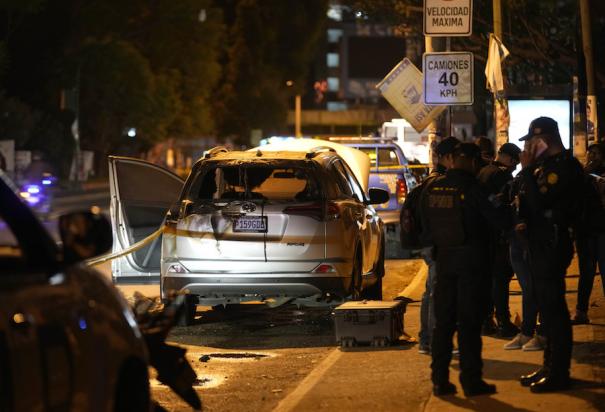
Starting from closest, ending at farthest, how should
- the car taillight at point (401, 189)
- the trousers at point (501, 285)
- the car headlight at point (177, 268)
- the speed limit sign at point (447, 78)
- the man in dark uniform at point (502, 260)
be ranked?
1. the man in dark uniform at point (502, 260)
2. the trousers at point (501, 285)
3. the car headlight at point (177, 268)
4. the speed limit sign at point (447, 78)
5. the car taillight at point (401, 189)

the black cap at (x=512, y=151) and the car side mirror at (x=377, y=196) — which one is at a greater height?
the black cap at (x=512, y=151)

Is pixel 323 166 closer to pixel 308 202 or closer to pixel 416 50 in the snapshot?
pixel 308 202

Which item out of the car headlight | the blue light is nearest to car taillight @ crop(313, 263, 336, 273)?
the car headlight

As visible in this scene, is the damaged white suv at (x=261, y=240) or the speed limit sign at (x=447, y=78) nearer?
the damaged white suv at (x=261, y=240)

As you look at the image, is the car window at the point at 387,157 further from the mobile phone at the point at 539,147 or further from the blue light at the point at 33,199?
the mobile phone at the point at 539,147

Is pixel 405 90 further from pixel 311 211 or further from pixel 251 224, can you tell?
pixel 251 224

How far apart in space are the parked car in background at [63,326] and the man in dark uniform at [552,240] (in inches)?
155

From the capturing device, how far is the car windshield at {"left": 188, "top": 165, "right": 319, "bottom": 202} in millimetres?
12656

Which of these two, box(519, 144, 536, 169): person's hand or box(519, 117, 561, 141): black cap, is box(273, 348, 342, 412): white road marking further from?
box(519, 117, 561, 141): black cap

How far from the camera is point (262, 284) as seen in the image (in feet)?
41.0

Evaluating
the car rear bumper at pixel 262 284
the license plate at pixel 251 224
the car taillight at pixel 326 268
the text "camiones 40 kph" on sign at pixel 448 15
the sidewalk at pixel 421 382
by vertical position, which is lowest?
the sidewalk at pixel 421 382

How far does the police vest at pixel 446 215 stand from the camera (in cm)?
877

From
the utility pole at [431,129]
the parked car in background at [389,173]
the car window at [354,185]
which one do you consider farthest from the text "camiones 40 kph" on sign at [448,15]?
the parked car in background at [389,173]

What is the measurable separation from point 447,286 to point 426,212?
521mm
